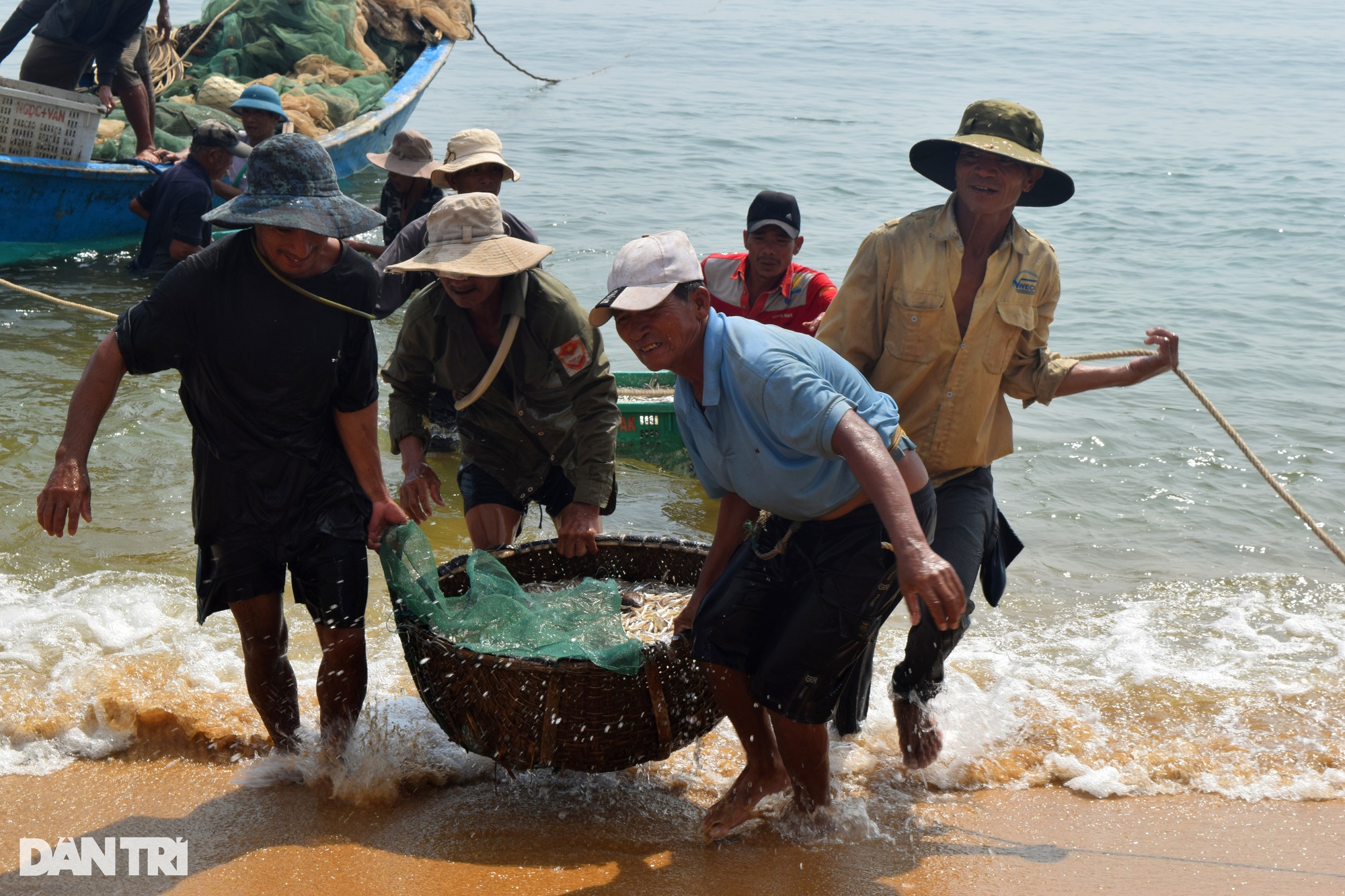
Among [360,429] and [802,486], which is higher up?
[802,486]

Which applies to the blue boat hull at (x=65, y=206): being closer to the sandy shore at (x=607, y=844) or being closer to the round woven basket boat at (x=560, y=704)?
the sandy shore at (x=607, y=844)

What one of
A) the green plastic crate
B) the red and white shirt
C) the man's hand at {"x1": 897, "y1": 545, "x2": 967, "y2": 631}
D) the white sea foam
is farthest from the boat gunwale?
the man's hand at {"x1": 897, "y1": 545, "x2": 967, "y2": 631}

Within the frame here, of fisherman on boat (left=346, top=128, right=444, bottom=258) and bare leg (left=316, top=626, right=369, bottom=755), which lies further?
fisherman on boat (left=346, top=128, right=444, bottom=258)

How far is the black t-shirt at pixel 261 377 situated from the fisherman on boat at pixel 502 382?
44 centimetres

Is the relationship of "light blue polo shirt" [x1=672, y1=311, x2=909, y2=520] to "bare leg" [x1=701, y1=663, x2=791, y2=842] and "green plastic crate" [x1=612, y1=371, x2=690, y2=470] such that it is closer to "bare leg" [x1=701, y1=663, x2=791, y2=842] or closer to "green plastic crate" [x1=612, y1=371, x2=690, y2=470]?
"bare leg" [x1=701, y1=663, x2=791, y2=842]

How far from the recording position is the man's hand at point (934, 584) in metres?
2.66

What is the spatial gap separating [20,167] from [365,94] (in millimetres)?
5353

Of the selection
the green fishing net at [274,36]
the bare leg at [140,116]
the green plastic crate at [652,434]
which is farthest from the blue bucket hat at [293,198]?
the green fishing net at [274,36]

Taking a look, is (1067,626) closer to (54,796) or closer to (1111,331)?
(54,796)

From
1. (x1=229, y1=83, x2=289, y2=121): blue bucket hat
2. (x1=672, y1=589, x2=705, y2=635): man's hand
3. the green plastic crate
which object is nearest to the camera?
(x1=672, y1=589, x2=705, y2=635): man's hand

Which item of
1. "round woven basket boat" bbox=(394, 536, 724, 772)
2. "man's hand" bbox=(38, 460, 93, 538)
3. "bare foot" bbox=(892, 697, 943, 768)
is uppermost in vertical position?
"man's hand" bbox=(38, 460, 93, 538)

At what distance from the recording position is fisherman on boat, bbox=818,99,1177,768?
3.71 m

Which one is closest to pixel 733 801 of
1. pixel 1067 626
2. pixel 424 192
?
pixel 1067 626

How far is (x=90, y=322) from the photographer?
953 cm
